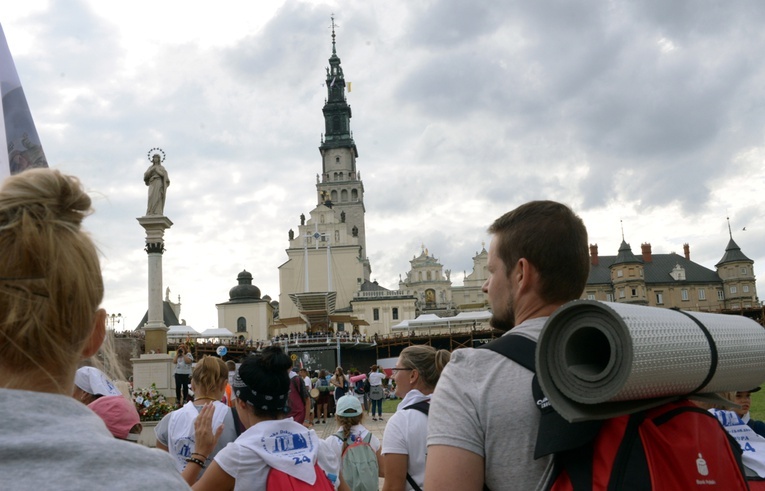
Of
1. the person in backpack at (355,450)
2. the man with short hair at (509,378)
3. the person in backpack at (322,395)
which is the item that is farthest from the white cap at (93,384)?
the person in backpack at (322,395)

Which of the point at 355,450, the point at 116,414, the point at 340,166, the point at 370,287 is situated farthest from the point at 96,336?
the point at 340,166

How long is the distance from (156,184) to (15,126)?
770 inches

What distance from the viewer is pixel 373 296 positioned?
280 ft

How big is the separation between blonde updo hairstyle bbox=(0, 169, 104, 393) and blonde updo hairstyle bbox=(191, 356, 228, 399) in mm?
3930

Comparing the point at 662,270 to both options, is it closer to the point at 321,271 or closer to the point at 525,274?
the point at 321,271

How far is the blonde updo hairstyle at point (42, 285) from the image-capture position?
1376 mm

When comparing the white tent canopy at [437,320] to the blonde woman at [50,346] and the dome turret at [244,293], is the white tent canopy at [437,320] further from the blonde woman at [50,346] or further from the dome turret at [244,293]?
the blonde woman at [50,346]

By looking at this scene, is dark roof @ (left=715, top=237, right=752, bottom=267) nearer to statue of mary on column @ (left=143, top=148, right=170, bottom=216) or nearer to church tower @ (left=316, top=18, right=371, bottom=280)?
church tower @ (left=316, top=18, right=371, bottom=280)

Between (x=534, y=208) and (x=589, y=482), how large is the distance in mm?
979

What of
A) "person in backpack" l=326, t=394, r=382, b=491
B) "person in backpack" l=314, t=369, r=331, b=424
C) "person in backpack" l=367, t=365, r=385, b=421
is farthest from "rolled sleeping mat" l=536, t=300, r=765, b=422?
"person in backpack" l=367, t=365, r=385, b=421

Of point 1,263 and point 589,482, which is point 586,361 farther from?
point 1,263

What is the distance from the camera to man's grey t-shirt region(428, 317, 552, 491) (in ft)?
6.97

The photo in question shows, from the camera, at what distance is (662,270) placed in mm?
91750

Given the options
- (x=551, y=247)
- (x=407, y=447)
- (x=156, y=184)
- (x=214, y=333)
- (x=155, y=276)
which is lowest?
(x=407, y=447)
